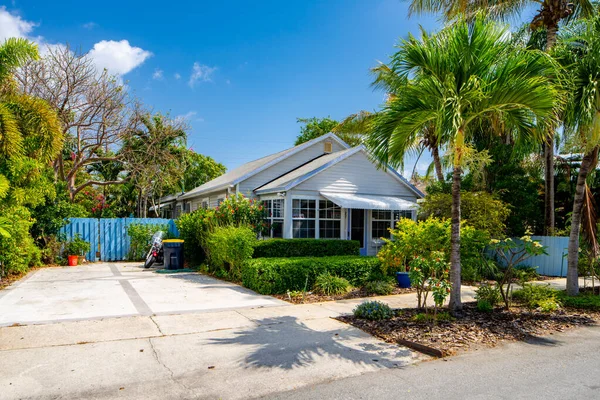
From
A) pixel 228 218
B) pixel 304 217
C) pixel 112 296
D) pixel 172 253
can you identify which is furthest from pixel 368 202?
pixel 112 296

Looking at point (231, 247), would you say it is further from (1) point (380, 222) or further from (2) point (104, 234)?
(2) point (104, 234)

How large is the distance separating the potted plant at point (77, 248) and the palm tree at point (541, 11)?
15.0 m

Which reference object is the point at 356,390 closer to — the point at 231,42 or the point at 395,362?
the point at 395,362

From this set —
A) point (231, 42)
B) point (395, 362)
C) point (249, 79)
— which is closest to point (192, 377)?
point (395, 362)

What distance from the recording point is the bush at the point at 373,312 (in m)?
7.04

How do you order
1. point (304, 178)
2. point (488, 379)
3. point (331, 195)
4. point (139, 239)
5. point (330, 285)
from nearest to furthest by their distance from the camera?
1. point (488, 379)
2. point (330, 285)
3. point (304, 178)
4. point (331, 195)
5. point (139, 239)

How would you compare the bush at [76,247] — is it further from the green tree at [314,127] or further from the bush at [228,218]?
the green tree at [314,127]

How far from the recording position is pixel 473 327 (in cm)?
654

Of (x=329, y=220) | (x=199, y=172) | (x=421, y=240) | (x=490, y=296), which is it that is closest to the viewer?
(x=490, y=296)

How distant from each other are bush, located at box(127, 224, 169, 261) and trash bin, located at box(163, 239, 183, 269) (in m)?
2.84

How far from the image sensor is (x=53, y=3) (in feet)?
45.7

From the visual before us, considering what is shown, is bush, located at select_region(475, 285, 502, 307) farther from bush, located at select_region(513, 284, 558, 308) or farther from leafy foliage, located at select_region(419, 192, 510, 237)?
leafy foliage, located at select_region(419, 192, 510, 237)

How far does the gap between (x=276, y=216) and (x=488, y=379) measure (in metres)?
11.1

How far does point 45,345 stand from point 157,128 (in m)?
16.8
